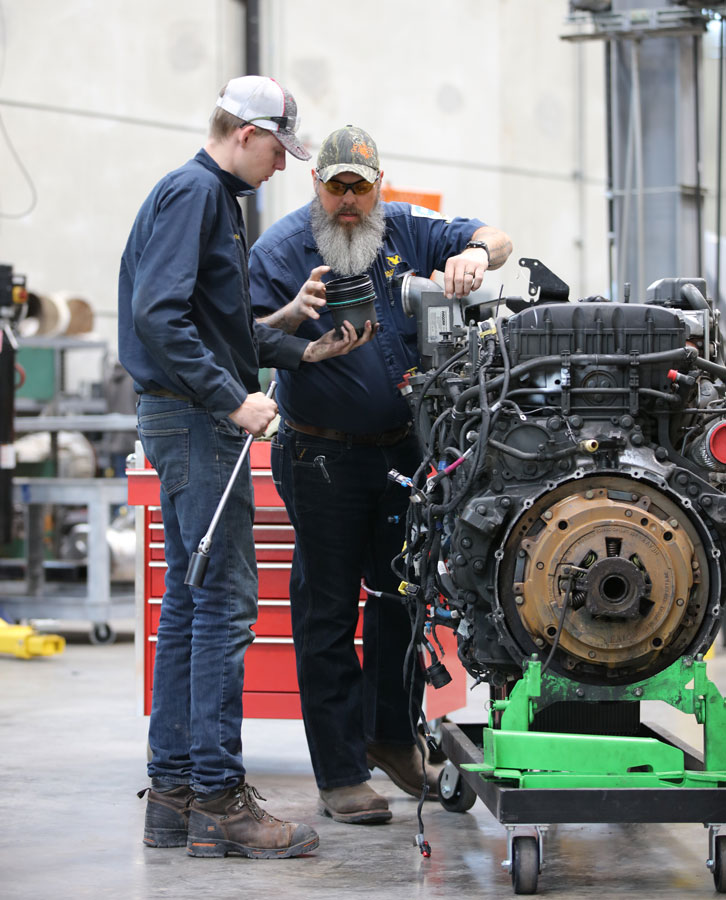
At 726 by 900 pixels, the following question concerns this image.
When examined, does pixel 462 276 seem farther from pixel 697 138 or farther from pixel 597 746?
pixel 697 138

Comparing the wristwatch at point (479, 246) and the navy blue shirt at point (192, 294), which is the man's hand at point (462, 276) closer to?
the wristwatch at point (479, 246)

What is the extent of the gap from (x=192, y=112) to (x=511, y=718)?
9.07 meters

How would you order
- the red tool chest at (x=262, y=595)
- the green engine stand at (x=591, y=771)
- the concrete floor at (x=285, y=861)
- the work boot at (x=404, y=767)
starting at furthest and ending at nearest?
the red tool chest at (x=262, y=595) < the work boot at (x=404, y=767) < the concrete floor at (x=285, y=861) < the green engine stand at (x=591, y=771)

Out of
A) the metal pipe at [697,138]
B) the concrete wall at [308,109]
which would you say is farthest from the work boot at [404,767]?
the concrete wall at [308,109]

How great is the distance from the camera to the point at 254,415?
2578mm

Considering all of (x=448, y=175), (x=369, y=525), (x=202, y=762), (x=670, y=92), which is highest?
(x=448, y=175)

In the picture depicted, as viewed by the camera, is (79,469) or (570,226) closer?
(79,469)

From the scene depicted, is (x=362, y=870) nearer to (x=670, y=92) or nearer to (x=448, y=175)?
(x=670, y=92)

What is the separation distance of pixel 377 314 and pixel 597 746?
1.14m

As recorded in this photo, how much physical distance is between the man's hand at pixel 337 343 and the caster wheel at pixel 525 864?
110 centimetres

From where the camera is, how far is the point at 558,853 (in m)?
2.70

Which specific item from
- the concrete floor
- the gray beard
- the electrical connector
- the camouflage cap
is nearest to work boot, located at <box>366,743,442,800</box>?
the concrete floor

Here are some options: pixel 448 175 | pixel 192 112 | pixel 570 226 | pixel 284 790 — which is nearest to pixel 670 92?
pixel 284 790

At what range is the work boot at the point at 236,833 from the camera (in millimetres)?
2652
